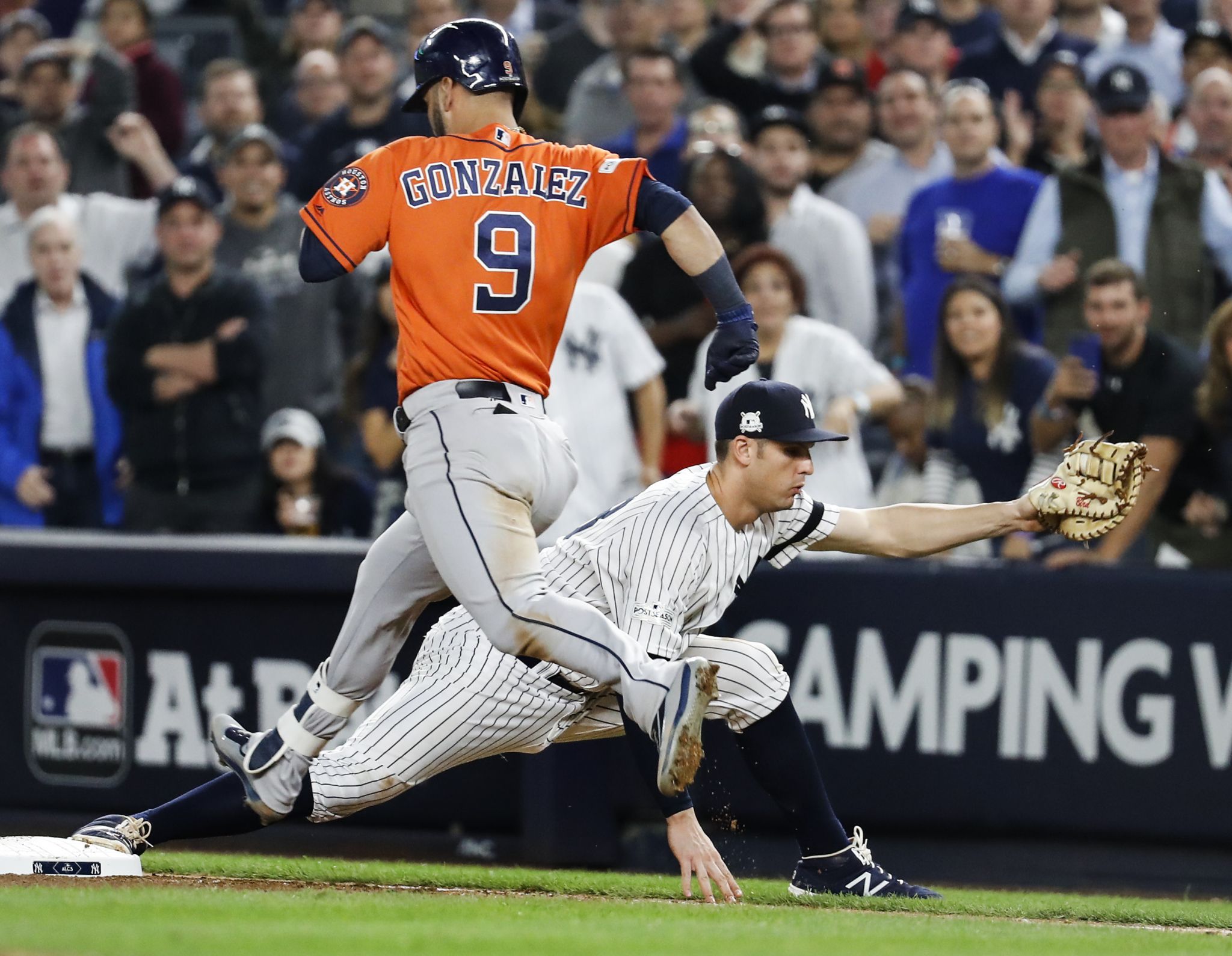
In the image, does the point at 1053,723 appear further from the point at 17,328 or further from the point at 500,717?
the point at 17,328

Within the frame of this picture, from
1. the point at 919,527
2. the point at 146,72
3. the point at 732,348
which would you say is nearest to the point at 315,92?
the point at 146,72

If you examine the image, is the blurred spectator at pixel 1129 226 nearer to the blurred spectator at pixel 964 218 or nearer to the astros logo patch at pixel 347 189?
the blurred spectator at pixel 964 218

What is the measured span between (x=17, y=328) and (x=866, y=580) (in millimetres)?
4346

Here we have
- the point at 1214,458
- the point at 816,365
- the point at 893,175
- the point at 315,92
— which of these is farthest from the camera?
the point at 315,92

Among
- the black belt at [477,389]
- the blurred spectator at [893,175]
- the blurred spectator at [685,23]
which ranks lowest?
the black belt at [477,389]

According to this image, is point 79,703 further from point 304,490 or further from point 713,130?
point 713,130

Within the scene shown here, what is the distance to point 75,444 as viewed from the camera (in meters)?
8.94

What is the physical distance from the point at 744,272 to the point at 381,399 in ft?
5.85

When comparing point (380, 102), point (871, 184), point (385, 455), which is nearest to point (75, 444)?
point (385, 455)

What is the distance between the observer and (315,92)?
10.6 meters

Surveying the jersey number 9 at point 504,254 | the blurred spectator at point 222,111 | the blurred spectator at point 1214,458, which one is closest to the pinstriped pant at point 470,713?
the jersey number 9 at point 504,254

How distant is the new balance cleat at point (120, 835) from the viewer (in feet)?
17.8

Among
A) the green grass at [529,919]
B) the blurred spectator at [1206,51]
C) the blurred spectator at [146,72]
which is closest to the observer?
the green grass at [529,919]

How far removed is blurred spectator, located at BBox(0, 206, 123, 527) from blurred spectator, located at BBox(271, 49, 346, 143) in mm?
2013
